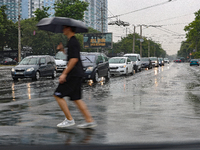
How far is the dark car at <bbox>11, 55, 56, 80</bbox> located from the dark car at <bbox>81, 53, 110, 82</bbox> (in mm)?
3203

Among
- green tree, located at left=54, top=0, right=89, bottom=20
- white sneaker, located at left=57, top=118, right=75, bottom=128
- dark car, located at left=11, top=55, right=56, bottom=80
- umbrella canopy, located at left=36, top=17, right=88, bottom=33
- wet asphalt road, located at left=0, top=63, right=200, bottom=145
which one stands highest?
green tree, located at left=54, top=0, right=89, bottom=20

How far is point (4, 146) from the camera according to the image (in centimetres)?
485

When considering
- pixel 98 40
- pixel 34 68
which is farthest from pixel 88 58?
pixel 98 40

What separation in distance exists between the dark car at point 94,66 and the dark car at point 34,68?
3.20 metres

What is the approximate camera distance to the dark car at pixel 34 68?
Answer: 20.5 m

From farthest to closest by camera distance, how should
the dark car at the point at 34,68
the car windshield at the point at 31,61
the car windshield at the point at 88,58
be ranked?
1. the car windshield at the point at 31,61
2. the dark car at the point at 34,68
3. the car windshield at the point at 88,58

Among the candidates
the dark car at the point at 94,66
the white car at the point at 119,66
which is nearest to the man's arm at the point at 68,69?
the dark car at the point at 94,66

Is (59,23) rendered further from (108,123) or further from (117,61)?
(117,61)

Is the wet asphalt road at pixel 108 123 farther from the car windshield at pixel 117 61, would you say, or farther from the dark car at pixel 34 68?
the car windshield at pixel 117 61

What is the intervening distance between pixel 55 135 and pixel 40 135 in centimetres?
25

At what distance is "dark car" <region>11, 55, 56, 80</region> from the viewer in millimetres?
20484

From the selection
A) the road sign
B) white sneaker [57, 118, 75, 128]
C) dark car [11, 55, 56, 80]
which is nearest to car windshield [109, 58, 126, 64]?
dark car [11, 55, 56, 80]

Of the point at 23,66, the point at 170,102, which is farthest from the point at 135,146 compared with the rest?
the point at 23,66

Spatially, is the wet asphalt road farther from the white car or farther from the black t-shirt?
the white car
